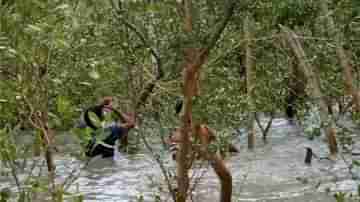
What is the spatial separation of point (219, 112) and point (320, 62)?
3.86 m

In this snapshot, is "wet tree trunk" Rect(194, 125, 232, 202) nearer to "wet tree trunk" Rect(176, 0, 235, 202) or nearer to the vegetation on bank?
the vegetation on bank

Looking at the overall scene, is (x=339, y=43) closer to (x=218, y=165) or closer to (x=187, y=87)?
(x=218, y=165)

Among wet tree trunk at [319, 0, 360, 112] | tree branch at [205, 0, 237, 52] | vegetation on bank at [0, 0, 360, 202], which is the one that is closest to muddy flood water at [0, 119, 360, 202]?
vegetation on bank at [0, 0, 360, 202]

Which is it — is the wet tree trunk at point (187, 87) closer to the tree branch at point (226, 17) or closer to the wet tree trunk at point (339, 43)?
the tree branch at point (226, 17)

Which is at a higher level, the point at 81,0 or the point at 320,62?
the point at 81,0

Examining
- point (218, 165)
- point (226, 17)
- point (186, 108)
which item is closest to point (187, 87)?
point (186, 108)

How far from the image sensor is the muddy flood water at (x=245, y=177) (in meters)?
9.90

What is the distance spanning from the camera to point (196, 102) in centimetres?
771

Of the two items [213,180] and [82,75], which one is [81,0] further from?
[213,180]

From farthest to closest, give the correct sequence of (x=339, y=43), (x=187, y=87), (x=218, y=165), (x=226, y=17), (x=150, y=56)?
(x=150, y=56), (x=339, y=43), (x=218, y=165), (x=187, y=87), (x=226, y=17)

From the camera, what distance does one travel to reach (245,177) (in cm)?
870

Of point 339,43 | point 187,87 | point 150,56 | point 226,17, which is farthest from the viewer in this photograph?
point 150,56

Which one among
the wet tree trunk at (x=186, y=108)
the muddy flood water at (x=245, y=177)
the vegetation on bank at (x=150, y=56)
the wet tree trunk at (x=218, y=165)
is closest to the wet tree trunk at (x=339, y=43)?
the vegetation on bank at (x=150, y=56)

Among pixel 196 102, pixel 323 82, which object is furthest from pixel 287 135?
pixel 196 102
